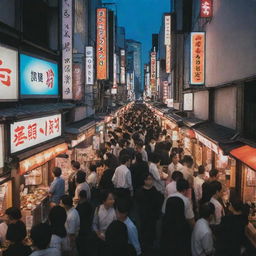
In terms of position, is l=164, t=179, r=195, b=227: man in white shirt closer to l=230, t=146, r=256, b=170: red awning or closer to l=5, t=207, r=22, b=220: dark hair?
l=230, t=146, r=256, b=170: red awning

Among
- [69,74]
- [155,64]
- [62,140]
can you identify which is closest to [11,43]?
[62,140]

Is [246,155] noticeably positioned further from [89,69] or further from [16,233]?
[89,69]

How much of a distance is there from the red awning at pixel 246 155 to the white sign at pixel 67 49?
8.16 m

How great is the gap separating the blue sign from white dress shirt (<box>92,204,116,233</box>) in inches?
181

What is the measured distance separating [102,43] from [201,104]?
1127 centimetres

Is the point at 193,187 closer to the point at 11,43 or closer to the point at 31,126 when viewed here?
the point at 31,126

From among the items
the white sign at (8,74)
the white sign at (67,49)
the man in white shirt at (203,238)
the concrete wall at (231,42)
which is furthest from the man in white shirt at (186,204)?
the white sign at (67,49)

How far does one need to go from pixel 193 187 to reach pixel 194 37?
9489 millimetres

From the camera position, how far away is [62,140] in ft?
40.1

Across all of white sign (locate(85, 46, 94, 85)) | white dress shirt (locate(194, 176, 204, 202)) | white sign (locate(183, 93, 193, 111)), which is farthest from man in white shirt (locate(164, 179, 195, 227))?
white sign (locate(85, 46, 94, 85))

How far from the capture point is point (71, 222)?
7398mm

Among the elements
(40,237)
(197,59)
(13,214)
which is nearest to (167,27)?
(197,59)

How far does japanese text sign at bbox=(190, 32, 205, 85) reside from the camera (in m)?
17.7

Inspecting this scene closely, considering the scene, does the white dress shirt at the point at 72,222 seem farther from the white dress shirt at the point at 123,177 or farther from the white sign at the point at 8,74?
the white dress shirt at the point at 123,177
